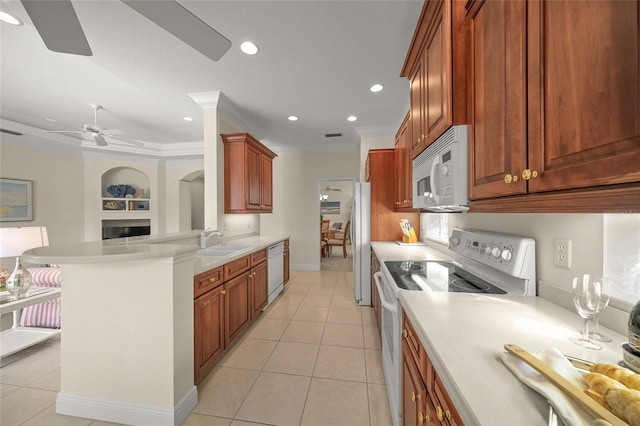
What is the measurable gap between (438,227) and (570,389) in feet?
8.27

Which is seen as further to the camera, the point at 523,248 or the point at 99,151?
the point at 99,151

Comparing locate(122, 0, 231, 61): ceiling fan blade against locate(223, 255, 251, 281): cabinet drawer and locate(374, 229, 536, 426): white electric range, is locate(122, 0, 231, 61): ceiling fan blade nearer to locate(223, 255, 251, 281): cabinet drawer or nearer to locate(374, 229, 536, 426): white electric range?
locate(223, 255, 251, 281): cabinet drawer

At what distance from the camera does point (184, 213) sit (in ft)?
20.4

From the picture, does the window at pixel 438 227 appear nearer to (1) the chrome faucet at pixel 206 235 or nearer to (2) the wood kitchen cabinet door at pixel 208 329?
(2) the wood kitchen cabinet door at pixel 208 329

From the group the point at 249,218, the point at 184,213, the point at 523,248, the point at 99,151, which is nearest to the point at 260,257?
the point at 249,218

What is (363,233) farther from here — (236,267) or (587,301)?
(587,301)

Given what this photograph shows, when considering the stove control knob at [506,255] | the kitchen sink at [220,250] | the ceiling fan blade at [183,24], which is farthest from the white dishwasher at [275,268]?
the stove control knob at [506,255]

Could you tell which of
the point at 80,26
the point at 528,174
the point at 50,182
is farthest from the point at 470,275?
the point at 50,182

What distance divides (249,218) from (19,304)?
2.80m

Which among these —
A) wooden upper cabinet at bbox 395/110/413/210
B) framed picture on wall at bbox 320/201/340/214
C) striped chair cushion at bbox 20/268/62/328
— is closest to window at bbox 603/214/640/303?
wooden upper cabinet at bbox 395/110/413/210

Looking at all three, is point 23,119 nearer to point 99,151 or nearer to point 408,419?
point 99,151

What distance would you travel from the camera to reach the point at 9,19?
68.8 inches

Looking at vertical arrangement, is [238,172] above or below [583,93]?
above

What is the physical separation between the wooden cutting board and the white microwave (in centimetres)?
67
